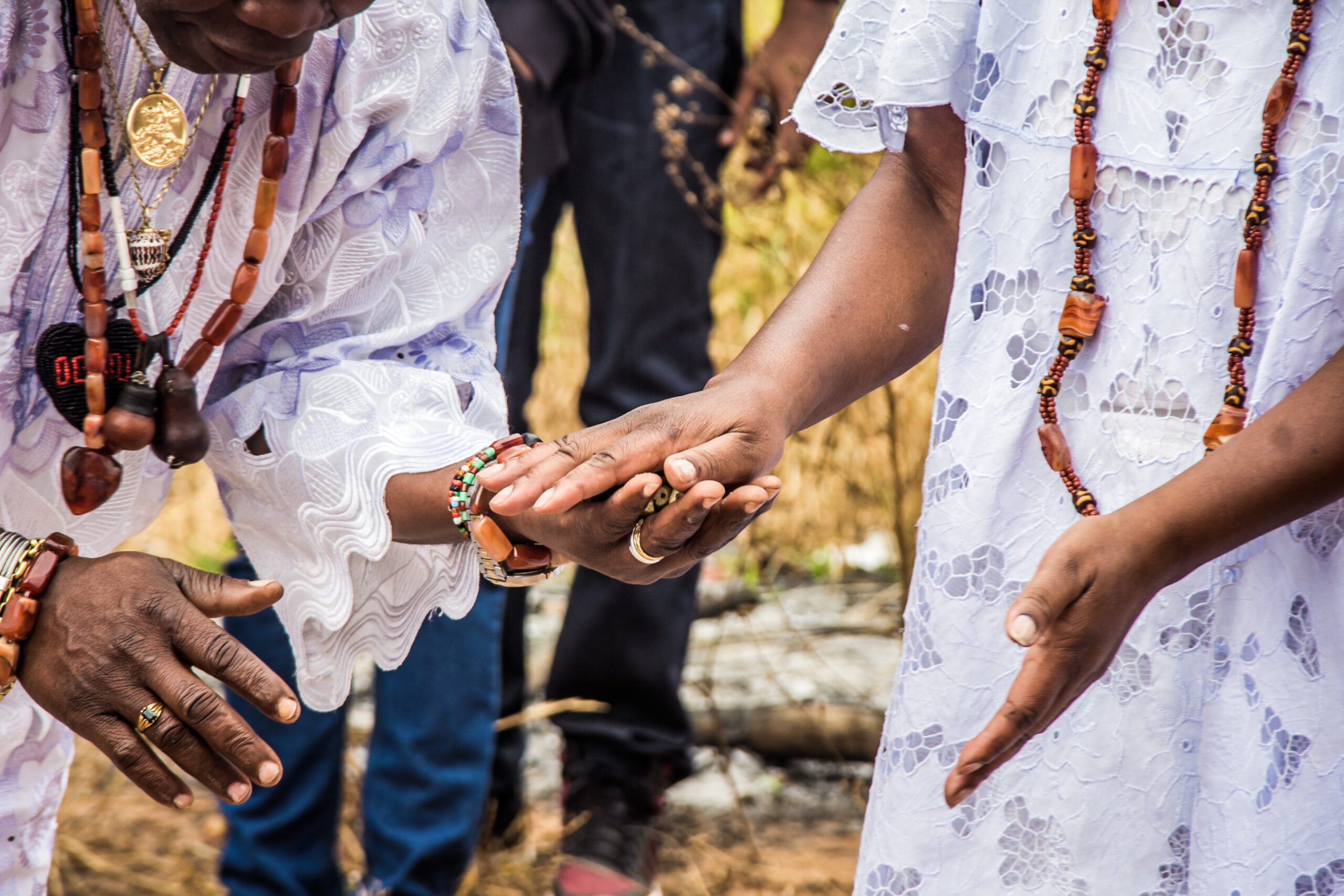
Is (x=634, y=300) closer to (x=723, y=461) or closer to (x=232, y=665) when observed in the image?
(x=723, y=461)

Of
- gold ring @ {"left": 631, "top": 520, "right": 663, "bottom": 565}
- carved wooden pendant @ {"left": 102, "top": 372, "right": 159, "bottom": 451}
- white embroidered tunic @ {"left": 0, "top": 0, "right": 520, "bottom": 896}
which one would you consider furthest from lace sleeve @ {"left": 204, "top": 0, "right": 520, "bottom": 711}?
gold ring @ {"left": 631, "top": 520, "right": 663, "bottom": 565}

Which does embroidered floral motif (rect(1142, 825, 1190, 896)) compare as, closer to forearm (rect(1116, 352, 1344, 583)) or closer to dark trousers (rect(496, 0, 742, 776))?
forearm (rect(1116, 352, 1344, 583))

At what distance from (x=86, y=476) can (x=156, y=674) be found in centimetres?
31

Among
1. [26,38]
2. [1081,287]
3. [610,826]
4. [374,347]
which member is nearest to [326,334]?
[374,347]

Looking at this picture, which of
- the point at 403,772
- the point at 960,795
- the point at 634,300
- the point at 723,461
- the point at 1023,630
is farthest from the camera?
the point at 634,300

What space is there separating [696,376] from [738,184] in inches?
27.0

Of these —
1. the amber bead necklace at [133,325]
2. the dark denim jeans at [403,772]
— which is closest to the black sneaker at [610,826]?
the dark denim jeans at [403,772]

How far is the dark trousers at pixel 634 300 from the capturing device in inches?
108

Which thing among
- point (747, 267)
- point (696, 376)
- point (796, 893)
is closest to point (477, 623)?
point (696, 376)

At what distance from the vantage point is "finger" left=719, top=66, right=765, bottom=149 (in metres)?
2.88

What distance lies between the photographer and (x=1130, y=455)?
116 centimetres

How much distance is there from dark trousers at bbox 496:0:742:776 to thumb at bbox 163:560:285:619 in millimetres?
1609

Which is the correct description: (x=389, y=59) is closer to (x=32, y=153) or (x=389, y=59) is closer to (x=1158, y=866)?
(x=32, y=153)

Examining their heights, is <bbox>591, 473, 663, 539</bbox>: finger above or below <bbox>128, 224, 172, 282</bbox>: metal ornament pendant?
below
